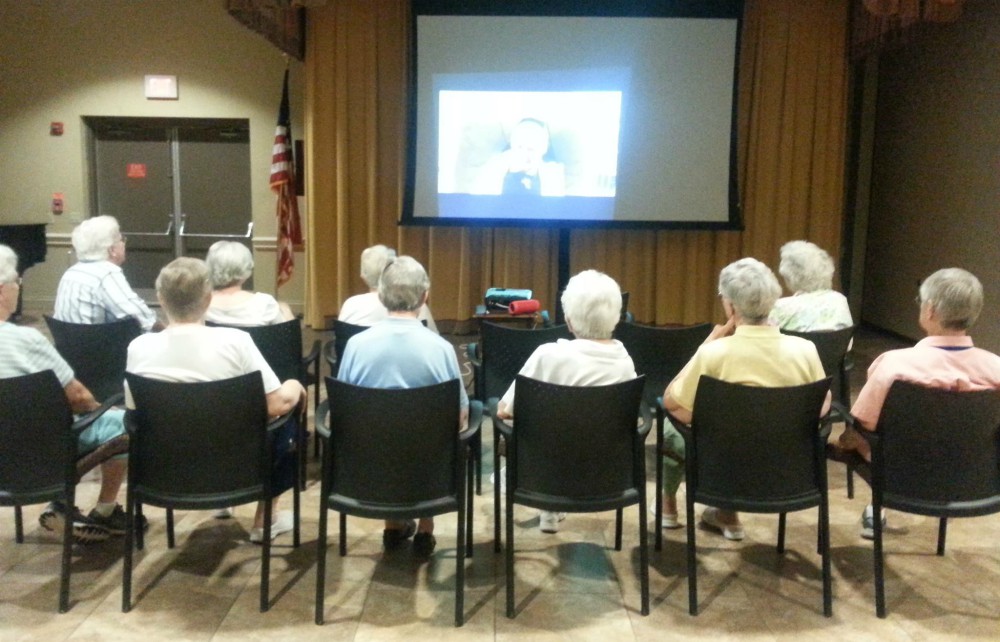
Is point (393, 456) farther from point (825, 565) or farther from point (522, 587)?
point (825, 565)

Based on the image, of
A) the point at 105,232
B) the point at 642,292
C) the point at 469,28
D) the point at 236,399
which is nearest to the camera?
the point at 236,399

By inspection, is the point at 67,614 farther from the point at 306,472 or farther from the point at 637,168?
the point at 637,168

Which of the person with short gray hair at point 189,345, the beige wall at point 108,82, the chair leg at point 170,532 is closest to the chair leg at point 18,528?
the chair leg at point 170,532

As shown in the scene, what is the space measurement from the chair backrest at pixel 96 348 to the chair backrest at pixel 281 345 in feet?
1.21

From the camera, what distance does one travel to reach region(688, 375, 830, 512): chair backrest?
2449 millimetres

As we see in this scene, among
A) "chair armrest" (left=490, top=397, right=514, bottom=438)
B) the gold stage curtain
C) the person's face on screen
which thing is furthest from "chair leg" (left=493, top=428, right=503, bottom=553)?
the gold stage curtain

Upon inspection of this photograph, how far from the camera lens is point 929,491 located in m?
2.52

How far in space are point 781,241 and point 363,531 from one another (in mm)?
5442

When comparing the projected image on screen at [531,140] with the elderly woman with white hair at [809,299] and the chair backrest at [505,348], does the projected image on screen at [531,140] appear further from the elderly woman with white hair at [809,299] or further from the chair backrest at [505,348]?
the chair backrest at [505,348]

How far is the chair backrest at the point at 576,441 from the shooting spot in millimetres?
2453

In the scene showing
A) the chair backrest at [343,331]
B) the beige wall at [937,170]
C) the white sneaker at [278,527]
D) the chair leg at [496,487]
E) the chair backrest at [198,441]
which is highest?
the beige wall at [937,170]

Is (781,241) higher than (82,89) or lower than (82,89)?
lower

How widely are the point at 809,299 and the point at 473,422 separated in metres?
1.78

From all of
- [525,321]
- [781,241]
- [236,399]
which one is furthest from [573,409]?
[781,241]
